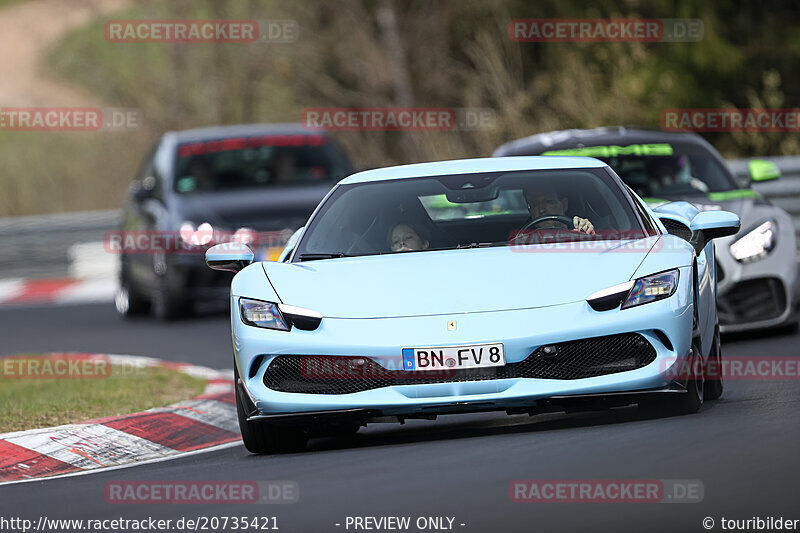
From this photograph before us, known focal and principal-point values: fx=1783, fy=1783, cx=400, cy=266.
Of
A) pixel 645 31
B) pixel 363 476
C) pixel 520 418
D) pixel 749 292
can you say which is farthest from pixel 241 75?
pixel 363 476

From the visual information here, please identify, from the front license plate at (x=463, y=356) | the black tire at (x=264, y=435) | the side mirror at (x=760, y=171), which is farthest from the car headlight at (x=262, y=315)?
the side mirror at (x=760, y=171)

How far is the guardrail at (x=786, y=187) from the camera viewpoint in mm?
17016

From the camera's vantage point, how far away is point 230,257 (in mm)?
8930

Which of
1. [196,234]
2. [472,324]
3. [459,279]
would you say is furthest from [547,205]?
[196,234]

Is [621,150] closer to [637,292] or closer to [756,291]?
[756,291]

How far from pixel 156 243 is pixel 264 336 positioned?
366 inches

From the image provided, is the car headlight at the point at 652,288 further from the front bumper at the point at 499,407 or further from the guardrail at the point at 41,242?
the guardrail at the point at 41,242

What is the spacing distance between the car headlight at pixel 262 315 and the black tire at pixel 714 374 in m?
2.22

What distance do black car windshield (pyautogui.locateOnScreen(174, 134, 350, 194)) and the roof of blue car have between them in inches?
323

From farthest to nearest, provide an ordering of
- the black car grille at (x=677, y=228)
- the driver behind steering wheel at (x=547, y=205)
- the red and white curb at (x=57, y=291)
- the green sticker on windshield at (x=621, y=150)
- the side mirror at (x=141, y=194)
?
the red and white curb at (x=57, y=291), the side mirror at (x=141, y=194), the green sticker on windshield at (x=621, y=150), the black car grille at (x=677, y=228), the driver behind steering wheel at (x=547, y=205)

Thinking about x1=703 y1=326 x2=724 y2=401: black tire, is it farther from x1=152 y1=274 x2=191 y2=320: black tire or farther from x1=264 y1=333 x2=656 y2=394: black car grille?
x1=152 y1=274 x2=191 y2=320: black tire

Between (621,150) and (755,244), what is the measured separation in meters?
1.43

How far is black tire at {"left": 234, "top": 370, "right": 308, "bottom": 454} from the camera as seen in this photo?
8148 mm

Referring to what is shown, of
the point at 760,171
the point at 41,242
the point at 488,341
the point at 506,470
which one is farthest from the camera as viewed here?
the point at 41,242
